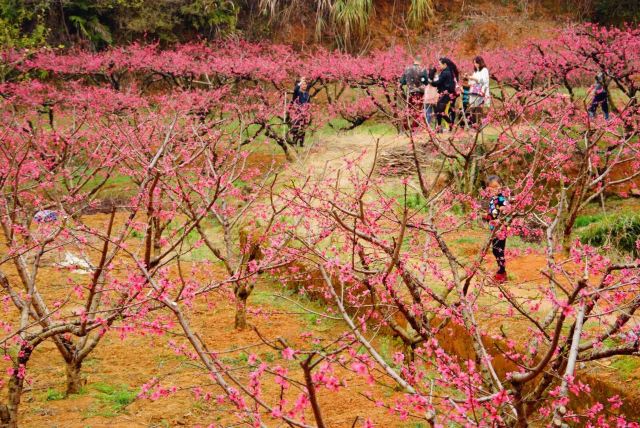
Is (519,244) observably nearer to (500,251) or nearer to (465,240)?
(465,240)

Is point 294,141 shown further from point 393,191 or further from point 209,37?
point 209,37

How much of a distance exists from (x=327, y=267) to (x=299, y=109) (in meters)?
8.34

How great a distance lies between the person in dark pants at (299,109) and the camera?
1351 centimetres

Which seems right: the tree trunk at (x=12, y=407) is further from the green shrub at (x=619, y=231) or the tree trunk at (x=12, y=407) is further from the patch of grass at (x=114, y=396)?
the green shrub at (x=619, y=231)

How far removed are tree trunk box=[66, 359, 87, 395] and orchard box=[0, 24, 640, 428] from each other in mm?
24

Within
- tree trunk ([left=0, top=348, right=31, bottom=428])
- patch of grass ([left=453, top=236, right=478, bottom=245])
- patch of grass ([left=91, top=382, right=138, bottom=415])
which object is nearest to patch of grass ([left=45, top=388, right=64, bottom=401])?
patch of grass ([left=91, top=382, right=138, bottom=415])

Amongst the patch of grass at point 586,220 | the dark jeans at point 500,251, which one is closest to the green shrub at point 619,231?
the patch of grass at point 586,220

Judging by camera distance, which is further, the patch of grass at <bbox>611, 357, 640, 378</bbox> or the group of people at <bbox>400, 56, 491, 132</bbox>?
the group of people at <bbox>400, 56, 491, 132</bbox>

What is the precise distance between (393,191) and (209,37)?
11.8m

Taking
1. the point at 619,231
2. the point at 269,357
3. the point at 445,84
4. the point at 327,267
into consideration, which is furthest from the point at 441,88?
the point at 327,267

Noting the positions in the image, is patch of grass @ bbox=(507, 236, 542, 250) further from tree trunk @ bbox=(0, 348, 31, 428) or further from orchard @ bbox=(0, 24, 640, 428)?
tree trunk @ bbox=(0, 348, 31, 428)

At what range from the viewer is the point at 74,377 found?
5.64m

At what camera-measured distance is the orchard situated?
3.60 metres

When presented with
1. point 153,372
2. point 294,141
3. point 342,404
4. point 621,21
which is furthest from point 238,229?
point 621,21
